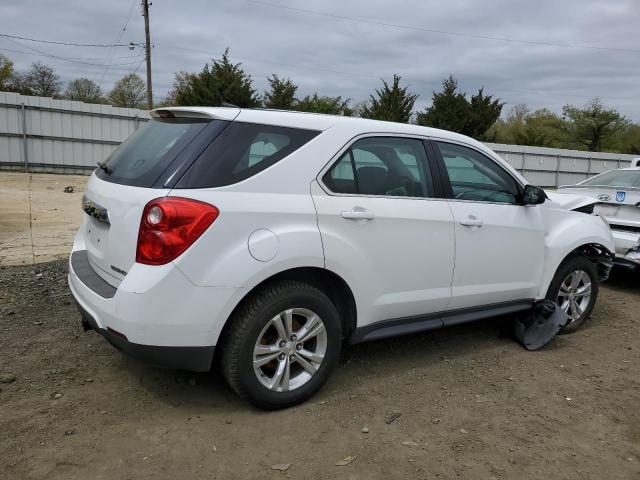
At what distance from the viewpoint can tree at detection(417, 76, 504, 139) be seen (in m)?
35.6

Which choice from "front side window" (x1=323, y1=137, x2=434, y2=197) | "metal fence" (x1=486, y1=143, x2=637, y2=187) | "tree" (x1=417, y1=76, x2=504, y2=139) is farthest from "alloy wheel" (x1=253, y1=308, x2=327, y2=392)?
"tree" (x1=417, y1=76, x2=504, y2=139)

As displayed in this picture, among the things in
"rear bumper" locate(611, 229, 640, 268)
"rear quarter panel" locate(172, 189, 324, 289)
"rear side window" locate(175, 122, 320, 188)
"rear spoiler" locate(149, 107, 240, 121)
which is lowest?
"rear bumper" locate(611, 229, 640, 268)

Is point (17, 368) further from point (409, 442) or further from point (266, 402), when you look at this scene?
point (409, 442)

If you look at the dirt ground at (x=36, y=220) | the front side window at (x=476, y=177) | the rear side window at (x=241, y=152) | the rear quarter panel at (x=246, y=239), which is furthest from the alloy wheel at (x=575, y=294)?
the dirt ground at (x=36, y=220)

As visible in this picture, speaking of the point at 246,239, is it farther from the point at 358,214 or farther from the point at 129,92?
the point at 129,92

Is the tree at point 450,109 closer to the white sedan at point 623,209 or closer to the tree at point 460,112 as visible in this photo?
the tree at point 460,112

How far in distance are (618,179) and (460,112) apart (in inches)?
1190

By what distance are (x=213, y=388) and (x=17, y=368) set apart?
4.42ft

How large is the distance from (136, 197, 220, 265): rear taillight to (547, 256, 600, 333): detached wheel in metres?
3.21

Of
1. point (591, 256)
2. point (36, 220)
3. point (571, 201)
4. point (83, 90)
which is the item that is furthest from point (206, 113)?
point (83, 90)

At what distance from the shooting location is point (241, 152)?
2938 millimetres

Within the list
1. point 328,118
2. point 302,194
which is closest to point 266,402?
point 302,194

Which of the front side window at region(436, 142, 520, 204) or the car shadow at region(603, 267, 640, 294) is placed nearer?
the front side window at region(436, 142, 520, 204)

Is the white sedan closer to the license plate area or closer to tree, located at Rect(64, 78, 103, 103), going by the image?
the license plate area
